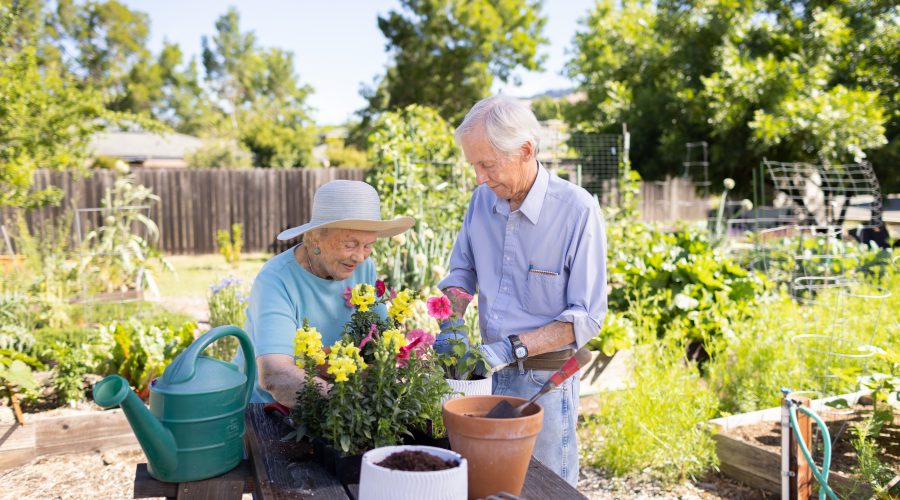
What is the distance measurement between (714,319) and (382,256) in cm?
227

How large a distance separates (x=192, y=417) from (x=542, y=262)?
1005 mm

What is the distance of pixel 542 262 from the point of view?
6.54ft

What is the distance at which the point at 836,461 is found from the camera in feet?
10.0

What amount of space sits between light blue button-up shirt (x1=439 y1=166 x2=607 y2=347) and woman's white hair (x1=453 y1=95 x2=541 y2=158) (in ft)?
0.56

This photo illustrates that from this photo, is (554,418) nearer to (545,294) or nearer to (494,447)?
(545,294)

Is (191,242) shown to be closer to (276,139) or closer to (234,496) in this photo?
(276,139)

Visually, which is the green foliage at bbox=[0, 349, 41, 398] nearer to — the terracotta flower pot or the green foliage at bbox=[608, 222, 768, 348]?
the terracotta flower pot

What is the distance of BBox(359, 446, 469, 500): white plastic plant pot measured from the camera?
3.56 feet

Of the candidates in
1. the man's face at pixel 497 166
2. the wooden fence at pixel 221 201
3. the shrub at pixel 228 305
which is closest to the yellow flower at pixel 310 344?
the man's face at pixel 497 166

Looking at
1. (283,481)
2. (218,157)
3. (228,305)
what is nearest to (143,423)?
(283,481)

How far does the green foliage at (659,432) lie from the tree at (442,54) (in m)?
18.5

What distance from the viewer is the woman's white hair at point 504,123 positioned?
1818 millimetres

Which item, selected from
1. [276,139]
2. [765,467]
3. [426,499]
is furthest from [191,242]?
[426,499]

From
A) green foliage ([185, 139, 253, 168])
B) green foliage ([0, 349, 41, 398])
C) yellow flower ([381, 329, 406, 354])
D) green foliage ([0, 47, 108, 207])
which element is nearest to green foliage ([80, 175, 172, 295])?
green foliage ([0, 47, 108, 207])
